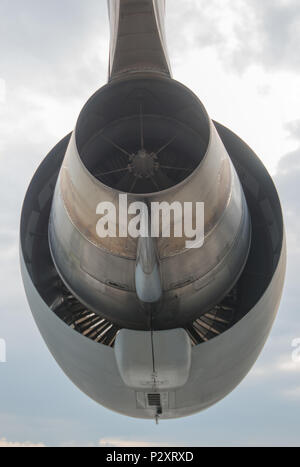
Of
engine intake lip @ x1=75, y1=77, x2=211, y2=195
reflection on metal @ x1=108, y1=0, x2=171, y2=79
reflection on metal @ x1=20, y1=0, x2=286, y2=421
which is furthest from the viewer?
reflection on metal @ x1=108, y1=0, x2=171, y2=79

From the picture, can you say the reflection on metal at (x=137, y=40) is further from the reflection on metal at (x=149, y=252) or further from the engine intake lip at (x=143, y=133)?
the engine intake lip at (x=143, y=133)

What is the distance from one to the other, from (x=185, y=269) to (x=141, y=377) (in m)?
1.27

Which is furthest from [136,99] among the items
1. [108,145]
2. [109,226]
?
[109,226]

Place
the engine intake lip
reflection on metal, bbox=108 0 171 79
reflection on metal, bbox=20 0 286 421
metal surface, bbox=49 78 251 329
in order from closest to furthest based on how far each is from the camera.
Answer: metal surface, bbox=49 78 251 329, reflection on metal, bbox=20 0 286 421, the engine intake lip, reflection on metal, bbox=108 0 171 79

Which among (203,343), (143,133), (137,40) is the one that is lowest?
(203,343)

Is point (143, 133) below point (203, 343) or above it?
above

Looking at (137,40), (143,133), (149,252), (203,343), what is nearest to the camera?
(149,252)

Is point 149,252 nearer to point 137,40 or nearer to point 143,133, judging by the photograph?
point 143,133

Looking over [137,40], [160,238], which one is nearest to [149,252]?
[160,238]

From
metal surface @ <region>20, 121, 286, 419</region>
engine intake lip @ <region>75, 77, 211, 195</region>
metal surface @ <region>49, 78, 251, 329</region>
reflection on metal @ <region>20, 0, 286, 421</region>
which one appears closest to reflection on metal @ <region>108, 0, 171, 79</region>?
reflection on metal @ <region>20, 0, 286, 421</region>

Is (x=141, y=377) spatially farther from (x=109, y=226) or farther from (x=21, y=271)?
(x=21, y=271)

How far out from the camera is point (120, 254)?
14.6ft

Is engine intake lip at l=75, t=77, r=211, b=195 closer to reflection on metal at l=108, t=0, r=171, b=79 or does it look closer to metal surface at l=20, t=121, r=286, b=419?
reflection on metal at l=108, t=0, r=171, b=79

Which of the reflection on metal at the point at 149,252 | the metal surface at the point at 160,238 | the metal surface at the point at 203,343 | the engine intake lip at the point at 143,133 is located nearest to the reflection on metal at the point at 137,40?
the reflection on metal at the point at 149,252
